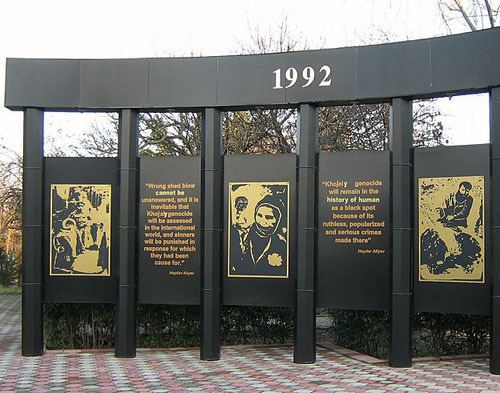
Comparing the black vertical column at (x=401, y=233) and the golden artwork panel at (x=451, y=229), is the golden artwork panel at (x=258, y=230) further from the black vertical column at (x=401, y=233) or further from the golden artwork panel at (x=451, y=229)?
the golden artwork panel at (x=451, y=229)

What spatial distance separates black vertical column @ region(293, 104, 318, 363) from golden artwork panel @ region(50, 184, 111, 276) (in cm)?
279

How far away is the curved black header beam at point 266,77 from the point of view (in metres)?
8.41

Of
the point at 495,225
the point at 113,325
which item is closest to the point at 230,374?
the point at 113,325

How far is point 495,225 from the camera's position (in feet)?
26.9

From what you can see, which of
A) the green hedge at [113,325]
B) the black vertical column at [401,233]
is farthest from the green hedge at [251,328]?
the black vertical column at [401,233]

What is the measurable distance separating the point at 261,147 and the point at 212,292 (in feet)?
32.0

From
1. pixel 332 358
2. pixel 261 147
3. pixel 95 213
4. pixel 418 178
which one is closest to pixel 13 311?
pixel 261 147

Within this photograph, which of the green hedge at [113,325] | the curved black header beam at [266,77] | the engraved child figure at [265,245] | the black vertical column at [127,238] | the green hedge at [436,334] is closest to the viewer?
the curved black header beam at [266,77]

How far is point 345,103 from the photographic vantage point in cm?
908

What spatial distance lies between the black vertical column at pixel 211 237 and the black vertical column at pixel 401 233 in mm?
2383

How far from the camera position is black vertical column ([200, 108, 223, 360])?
923 cm

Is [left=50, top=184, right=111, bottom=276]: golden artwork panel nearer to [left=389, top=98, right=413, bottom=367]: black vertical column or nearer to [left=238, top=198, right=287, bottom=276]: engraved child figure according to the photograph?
[left=238, top=198, right=287, bottom=276]: engraved child figure

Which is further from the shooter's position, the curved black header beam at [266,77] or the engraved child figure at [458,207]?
the engraved child figure at [458,207]

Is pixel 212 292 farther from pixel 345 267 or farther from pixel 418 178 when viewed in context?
pixel 418 178
